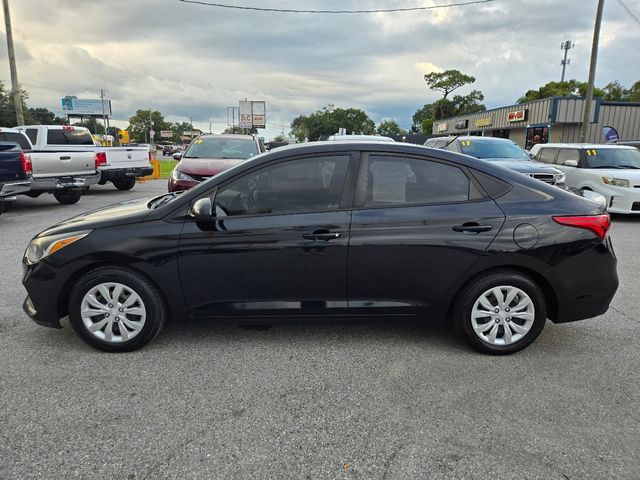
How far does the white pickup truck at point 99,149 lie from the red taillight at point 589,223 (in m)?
12.2

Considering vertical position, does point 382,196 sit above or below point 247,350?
above

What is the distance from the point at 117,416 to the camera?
270cm

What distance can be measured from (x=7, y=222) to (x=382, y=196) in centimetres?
875

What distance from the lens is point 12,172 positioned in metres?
8.90

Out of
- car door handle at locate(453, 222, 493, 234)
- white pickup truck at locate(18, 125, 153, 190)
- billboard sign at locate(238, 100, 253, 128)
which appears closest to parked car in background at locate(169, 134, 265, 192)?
white pickup truck at locate(18, 125, 153, 190)

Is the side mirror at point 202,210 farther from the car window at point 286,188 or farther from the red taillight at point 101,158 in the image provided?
the red taillight at point 101,158

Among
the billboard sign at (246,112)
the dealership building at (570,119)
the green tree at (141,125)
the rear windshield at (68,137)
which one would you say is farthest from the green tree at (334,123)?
the rear windshield at (68,137)

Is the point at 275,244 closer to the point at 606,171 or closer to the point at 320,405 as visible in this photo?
the point at 320,405

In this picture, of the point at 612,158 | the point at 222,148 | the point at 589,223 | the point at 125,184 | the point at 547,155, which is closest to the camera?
the point at 589,223

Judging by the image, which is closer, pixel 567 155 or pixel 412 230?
pixel 412 230

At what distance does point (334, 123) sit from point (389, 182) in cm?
11705

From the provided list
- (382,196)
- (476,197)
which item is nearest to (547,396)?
(476,197)

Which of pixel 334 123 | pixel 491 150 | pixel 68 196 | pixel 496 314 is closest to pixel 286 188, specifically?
pixel 496 314

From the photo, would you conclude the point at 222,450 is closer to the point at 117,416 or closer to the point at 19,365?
the point at 117,416
